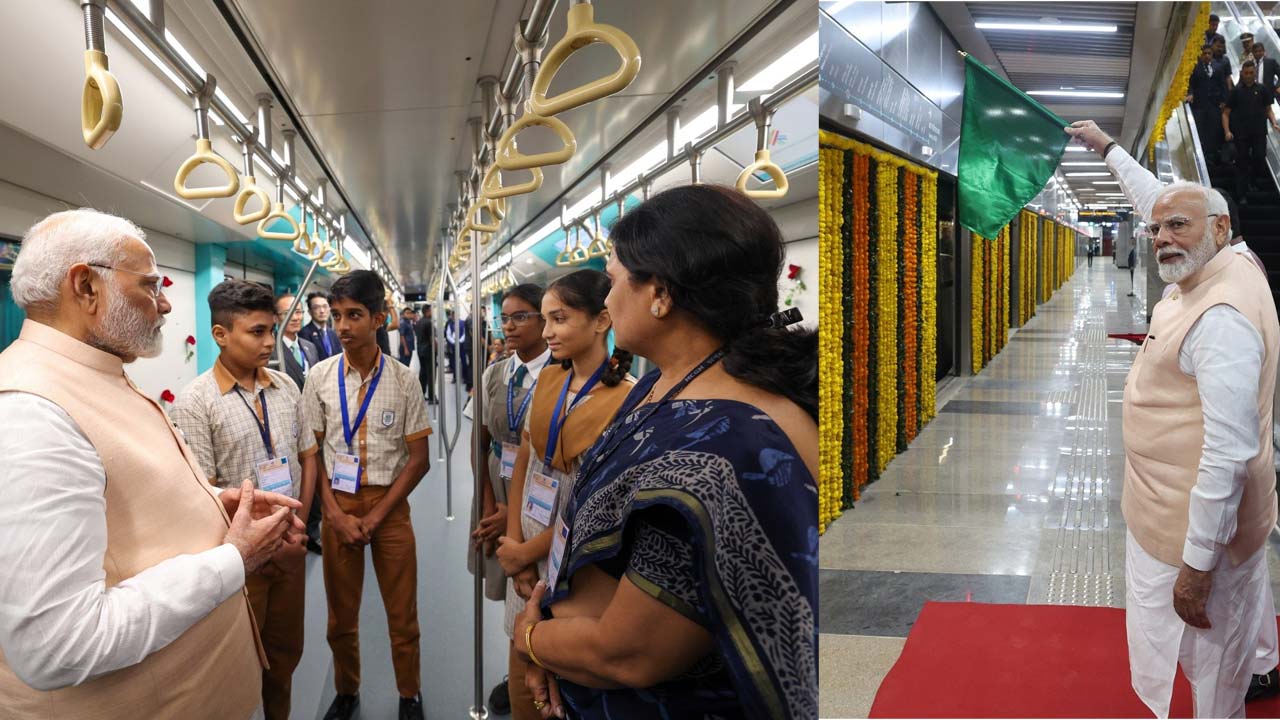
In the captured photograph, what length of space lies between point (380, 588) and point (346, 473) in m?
0.40

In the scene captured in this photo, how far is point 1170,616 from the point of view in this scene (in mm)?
1746

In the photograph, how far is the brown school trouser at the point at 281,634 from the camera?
2.04 meters

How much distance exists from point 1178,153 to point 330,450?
7.51 feet

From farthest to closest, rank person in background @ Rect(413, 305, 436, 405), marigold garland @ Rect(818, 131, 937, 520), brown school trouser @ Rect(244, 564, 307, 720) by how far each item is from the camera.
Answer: marigold garland @ Rect(818, 131, 937, 520)
person in background @ Rect(413, 305, 436, 405)
brown school trouser @ Rect(244, 564, 307, 720)

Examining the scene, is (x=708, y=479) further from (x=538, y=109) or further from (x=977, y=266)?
(x=977, y=266)

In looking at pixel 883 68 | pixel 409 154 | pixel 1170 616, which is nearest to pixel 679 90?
pixel 409 154

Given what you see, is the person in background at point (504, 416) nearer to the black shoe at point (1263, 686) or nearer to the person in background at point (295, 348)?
the person in background at point (295, 348)

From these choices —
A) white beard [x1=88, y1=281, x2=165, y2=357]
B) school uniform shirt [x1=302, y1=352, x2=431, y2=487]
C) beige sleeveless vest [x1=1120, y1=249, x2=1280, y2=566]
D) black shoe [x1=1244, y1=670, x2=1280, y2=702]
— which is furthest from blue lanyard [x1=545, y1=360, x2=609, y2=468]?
black shoe [x1=1244, y1=670, x2=1280, y2=702]

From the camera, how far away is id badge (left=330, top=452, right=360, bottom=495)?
2193 millimetres

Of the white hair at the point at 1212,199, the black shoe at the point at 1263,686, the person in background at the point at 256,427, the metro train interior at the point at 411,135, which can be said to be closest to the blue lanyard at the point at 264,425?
the person in background at the point at 256,427

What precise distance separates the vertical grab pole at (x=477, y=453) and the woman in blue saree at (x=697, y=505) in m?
1.28

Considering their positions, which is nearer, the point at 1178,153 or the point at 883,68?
the point at 1178,153

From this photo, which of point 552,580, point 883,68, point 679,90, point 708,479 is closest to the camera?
point 708,479

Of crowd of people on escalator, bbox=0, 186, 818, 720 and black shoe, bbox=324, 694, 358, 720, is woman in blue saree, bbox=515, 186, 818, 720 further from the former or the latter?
black shoe, bbox=324, 694, 358, 720
